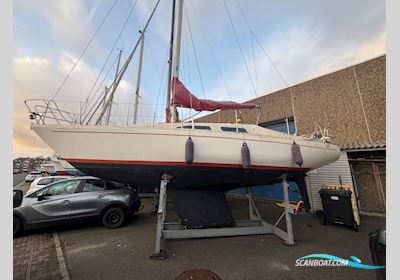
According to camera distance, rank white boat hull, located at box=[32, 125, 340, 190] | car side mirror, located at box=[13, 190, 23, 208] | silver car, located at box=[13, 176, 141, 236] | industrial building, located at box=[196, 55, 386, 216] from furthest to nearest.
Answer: industrial building, located at box=[196, 55, 386, 216]
silver car, located at box=[13, 176, 141, 236]
white boat hull, located at box=[32, 125, 340, 190]
car side mirror, located at box=[13, 190, 23, 208]

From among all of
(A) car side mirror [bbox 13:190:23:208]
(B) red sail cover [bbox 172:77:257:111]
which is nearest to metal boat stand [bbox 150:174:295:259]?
(B) red sail cover [bbox 172:77:257:111]

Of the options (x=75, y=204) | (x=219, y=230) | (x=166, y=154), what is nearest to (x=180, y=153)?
(x=166, y=154)

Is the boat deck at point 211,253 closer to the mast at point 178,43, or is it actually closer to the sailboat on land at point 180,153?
the sailboat on land at point 180,153

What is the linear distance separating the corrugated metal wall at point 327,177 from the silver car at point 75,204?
6802 mm

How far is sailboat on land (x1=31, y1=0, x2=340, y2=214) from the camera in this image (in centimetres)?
434

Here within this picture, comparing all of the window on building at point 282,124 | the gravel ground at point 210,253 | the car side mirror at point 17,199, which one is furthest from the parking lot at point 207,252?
the window on building at point 282,124

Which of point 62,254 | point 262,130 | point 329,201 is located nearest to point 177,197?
point 62,254

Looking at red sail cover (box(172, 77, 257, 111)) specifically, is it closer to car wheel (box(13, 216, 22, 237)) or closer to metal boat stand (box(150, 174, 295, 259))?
metal boat stand (box(150, 174, 295, 259))

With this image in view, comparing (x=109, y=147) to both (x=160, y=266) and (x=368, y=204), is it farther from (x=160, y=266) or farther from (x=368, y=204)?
(x=368, y=204)

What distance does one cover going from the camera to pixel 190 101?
565cm

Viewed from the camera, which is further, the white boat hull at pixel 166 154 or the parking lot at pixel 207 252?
the white boat hull at pixel 166 154

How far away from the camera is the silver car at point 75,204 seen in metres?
4.93

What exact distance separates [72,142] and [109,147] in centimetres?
80

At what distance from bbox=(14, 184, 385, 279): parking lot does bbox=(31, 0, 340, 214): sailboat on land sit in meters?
1.42
